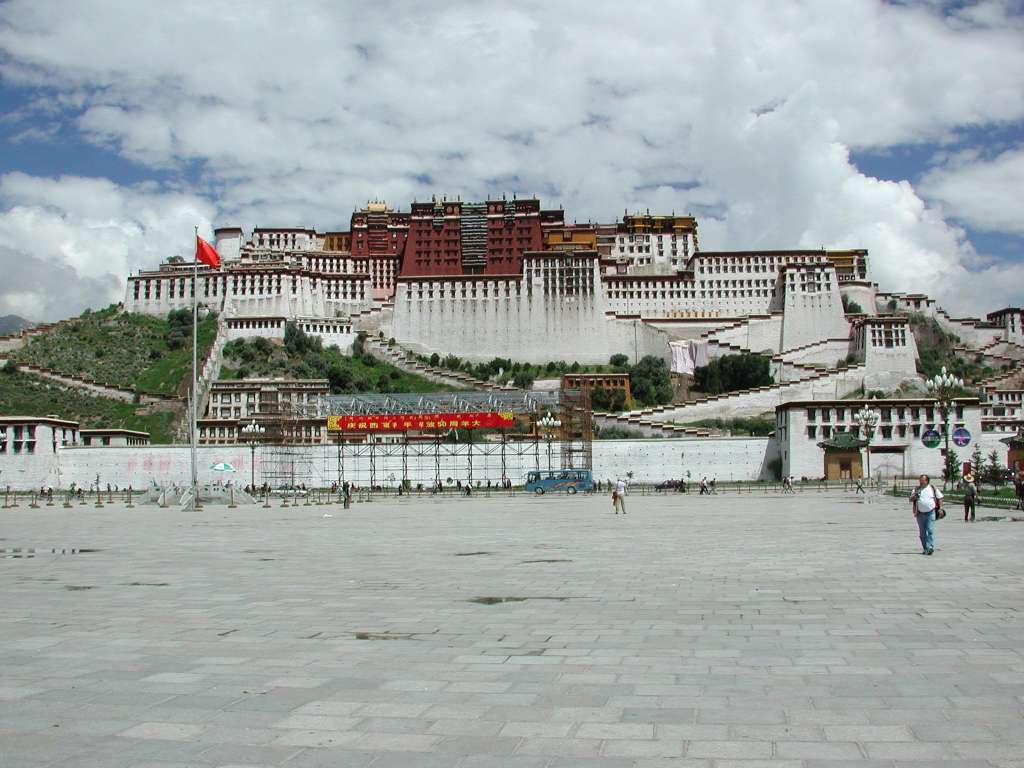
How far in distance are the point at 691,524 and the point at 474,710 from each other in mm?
21315

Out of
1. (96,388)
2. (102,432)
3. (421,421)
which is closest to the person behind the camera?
(421,421)

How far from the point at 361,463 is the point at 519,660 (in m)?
61.3

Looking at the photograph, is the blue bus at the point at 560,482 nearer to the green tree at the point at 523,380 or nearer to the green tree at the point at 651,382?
the green tree at the point at 651,382

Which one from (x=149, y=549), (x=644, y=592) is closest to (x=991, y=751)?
(x=644, y=592)

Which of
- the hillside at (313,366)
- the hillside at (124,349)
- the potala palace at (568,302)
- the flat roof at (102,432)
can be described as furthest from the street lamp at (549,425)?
the hillside at (124,349)

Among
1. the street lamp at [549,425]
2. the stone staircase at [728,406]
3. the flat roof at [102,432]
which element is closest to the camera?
the street lamp at [549,425]

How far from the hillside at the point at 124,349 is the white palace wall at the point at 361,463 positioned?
77.5ft

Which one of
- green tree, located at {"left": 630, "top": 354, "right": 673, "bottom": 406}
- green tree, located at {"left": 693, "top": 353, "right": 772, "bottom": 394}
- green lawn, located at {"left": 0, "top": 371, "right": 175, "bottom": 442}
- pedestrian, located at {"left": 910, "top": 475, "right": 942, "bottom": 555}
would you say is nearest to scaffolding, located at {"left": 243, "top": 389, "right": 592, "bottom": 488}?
green lawn, located at {"left": 0, "top": 371, "right": 175, "bottom": 442}

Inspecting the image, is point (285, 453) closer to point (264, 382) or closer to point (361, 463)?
point (361, 463)

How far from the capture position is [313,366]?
333 ft

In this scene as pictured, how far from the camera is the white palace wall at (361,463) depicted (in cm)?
6788

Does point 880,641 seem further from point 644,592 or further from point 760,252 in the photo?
point 760,252

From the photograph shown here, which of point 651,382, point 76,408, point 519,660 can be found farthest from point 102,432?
point 519,660

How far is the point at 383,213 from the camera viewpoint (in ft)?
447
